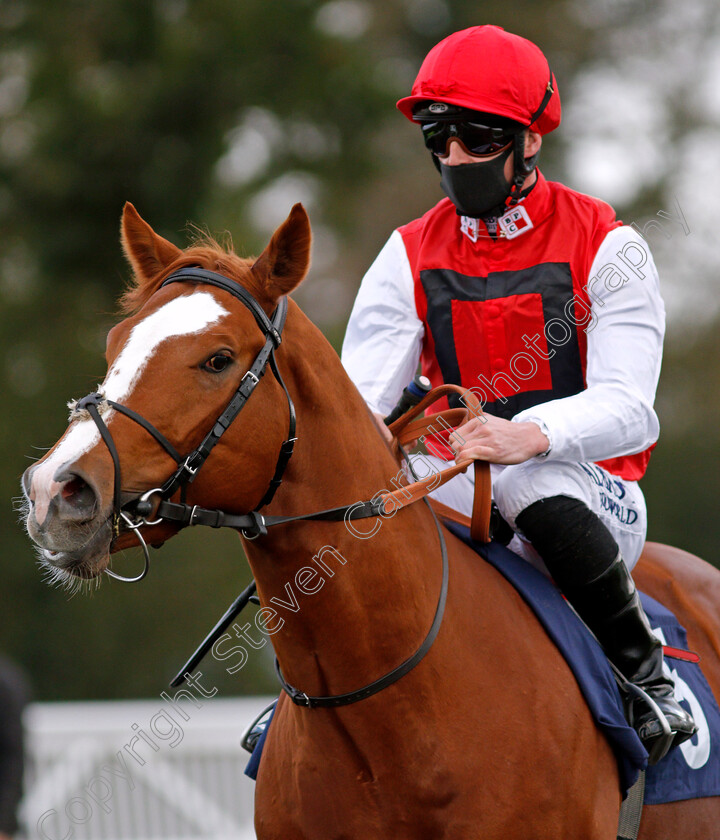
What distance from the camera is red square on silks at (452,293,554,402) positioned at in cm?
355

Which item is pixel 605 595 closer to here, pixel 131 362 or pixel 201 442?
pixel 201 442

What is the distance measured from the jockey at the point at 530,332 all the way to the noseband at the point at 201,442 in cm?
56

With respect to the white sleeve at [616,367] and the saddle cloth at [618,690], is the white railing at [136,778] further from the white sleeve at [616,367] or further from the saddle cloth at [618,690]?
the white sleeve at [616,367]

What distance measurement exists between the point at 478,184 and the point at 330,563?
1366mm

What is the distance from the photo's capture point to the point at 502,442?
10.1 feet

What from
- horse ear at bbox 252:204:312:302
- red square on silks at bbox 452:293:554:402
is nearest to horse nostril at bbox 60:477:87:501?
horse ear at bbox 252:204:312:302

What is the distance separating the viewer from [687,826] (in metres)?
3.46

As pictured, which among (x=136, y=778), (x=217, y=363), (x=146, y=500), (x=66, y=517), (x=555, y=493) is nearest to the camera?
(x=66, y=517)

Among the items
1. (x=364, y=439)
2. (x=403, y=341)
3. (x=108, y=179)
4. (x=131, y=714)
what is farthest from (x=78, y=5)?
(x=364, y=439)

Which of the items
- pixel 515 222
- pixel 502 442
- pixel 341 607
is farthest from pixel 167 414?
pixel 515 222

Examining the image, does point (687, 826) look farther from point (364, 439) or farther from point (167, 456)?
point (167, 456)

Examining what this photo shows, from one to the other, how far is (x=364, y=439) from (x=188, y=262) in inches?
25.8

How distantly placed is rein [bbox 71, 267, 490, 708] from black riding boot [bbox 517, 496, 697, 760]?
193 mm

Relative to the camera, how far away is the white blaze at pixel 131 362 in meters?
2.43
